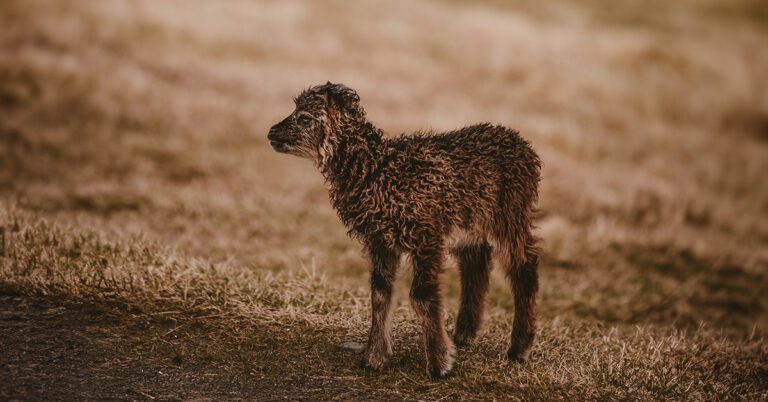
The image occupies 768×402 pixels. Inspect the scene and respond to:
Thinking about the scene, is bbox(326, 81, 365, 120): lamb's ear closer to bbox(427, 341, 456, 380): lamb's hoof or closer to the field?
the field

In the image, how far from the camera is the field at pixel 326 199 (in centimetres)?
606

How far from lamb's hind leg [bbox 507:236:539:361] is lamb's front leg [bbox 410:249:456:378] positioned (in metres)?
0.89

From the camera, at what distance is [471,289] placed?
6.71 metres

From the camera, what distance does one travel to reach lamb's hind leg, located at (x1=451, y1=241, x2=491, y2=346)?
667 centimetres

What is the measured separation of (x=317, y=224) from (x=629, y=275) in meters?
5.06

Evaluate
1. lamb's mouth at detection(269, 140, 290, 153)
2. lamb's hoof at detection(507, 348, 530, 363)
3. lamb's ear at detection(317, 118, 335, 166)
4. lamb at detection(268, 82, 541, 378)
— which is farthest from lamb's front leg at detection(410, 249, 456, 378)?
lamb's mouth at detection(269, 140, 290, 153)

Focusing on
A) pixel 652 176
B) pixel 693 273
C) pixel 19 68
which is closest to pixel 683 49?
pixel 652 176

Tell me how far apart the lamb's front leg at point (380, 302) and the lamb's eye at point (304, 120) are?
1056mm

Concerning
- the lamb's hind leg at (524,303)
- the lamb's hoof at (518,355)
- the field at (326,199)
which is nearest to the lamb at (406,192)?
the lamb's hind leg at (524,303)

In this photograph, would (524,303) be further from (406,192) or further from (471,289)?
(406,192)

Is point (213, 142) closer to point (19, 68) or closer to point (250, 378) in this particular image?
point (19, 68)

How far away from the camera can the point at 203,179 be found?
565 inches

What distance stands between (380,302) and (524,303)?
134 cm

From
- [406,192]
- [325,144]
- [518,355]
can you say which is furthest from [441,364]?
[325,144]
